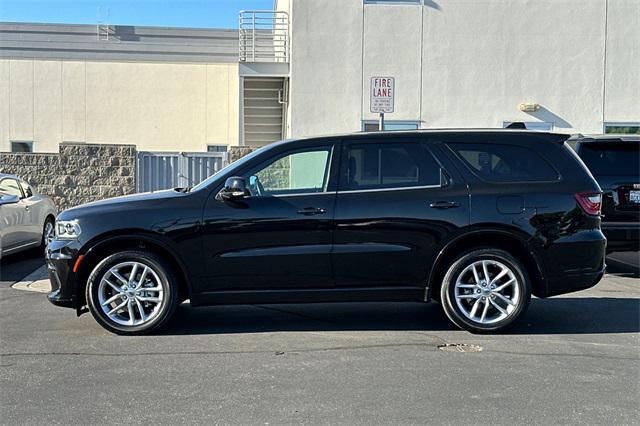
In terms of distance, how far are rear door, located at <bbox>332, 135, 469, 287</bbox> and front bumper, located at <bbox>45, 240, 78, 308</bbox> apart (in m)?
2.35

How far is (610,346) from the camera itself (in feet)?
19.1

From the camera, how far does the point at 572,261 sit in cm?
612

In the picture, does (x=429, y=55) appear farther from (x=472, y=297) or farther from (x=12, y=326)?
(x=12, y=326)

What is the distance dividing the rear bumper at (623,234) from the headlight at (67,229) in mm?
6410

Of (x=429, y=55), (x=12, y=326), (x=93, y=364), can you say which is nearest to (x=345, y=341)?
(x=93, y=364)

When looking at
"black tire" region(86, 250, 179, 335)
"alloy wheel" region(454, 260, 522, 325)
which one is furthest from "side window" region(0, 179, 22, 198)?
"alloy wheel" region(454, 260, 522, 325)

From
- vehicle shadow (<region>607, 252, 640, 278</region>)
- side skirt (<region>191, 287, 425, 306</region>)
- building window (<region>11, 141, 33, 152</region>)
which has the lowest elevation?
vehicle shadow (<region>607, 252, 640, 278</region>)

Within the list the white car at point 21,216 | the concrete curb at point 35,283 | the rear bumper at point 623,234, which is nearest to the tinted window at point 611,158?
the rear bumper at point 623,234

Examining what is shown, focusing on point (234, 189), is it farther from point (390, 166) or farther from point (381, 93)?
point (381, 93)

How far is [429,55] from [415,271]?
30.5 ft

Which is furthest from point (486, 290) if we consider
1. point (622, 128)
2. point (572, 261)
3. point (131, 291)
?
point (622, 128)

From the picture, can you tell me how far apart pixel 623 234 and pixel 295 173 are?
4782 mm

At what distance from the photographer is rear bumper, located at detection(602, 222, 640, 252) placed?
8562mm

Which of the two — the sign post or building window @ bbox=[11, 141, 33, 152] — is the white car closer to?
the sign post
